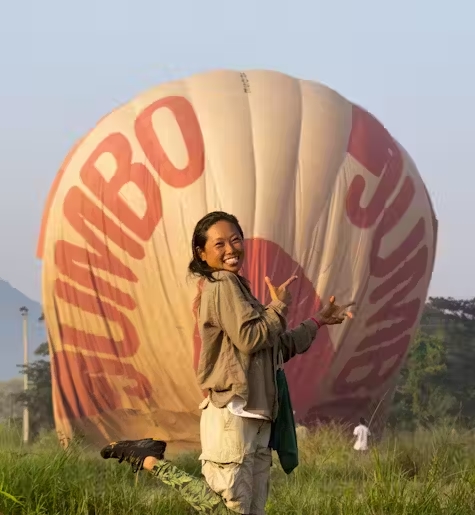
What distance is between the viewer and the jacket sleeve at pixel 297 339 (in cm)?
321

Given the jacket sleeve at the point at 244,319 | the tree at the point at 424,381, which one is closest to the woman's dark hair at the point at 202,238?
the jacket sleeve at the point at 244,319

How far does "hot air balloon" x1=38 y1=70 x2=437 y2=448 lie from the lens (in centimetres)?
955

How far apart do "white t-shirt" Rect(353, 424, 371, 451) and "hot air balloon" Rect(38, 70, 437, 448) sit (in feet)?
1.23

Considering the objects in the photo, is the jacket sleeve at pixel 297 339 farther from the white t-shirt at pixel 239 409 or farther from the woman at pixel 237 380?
the white t-shirt at pixel 239 409

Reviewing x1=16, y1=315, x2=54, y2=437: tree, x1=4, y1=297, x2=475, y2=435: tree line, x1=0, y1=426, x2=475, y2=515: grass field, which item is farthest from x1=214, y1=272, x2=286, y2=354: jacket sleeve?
x1=4, y1=297, x2=475, y2=435: tree line

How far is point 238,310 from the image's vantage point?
3002 mm

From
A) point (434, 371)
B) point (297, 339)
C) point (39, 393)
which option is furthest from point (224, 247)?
point (434, 371)

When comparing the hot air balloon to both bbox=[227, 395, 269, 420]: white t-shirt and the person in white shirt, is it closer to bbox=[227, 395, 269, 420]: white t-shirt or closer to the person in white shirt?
the person in white shirt

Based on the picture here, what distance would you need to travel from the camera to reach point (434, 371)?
2448 cm

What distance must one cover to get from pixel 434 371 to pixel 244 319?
73.2 ft

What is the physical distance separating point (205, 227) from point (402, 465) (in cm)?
352

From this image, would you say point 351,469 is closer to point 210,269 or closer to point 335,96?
point 210,269

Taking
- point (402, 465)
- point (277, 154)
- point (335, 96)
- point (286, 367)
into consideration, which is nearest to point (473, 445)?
point (402, 465)

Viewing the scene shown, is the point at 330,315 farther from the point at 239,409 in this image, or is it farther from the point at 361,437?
the point at 361,437
